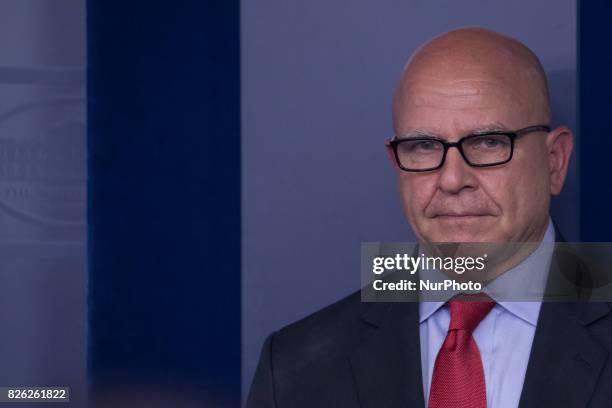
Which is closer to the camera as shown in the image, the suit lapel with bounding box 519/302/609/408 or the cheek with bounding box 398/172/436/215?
the suit lapel with bounding box 519/302/609/408

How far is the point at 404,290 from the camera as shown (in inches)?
48.8

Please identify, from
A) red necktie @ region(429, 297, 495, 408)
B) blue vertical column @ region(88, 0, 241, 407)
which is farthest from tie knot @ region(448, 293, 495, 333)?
blue vertical column @ region(88, 0, 241, 407)

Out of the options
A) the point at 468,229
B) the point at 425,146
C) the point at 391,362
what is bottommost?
the point at 391,362

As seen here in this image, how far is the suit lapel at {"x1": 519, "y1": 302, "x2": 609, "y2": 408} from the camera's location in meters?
1.07

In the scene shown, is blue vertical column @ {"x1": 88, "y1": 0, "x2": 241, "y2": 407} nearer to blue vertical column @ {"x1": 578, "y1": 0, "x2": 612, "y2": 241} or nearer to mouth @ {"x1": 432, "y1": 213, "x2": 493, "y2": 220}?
mouth @ {"x1": 432, "y1": 213, "x2": 493, "y2": 220}

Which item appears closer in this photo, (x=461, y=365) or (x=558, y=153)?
(x=461, y=365)

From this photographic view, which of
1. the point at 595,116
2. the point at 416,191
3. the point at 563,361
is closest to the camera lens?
the point at 563,361

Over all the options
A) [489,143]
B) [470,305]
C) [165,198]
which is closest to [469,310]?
[470,305]

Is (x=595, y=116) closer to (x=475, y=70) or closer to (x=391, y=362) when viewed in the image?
(x=475, y=70)

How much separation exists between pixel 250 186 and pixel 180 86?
0.19 metres

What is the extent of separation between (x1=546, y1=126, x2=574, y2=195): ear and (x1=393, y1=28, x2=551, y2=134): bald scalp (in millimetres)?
29

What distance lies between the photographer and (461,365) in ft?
3.61

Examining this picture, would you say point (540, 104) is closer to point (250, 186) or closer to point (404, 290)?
point (404, 290)

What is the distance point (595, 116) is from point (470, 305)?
0.48 metres
